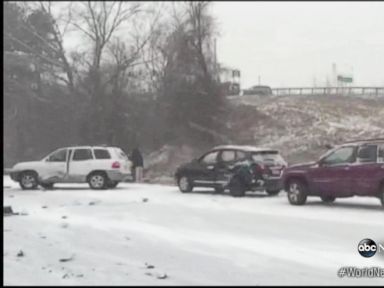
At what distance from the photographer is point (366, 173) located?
12320mm

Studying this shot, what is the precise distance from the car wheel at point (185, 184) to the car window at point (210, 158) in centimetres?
71

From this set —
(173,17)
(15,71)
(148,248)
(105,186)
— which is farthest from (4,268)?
(105,186)

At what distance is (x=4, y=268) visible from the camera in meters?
6.68

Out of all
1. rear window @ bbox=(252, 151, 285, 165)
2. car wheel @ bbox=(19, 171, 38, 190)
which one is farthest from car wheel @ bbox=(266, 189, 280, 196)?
car wheel @ bbox=(19, 171, 38, 190)

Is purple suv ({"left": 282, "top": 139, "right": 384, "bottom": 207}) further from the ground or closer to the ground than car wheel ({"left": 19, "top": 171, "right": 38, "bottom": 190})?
further from the ground

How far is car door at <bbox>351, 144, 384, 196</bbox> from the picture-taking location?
38.5ft

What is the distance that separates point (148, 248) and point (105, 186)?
37.2ft

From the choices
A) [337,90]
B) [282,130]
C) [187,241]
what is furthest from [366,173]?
[282,130]

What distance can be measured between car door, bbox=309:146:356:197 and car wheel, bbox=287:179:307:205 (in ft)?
0.80

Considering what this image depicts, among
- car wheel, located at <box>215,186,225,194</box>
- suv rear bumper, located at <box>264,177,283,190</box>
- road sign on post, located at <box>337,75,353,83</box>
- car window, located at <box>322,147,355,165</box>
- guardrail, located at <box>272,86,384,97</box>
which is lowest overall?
car wheel, located at <box>215,186,225,194</box>

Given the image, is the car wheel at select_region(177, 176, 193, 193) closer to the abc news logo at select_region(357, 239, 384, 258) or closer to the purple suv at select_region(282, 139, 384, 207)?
the purple suv at select_region(282, 139, 384, 207)

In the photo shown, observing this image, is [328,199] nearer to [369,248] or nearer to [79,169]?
[369,248]

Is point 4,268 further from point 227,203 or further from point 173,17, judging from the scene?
point 227,203

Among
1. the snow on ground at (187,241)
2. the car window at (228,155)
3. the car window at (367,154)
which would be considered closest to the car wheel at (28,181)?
the snow on ground at (187,241)
